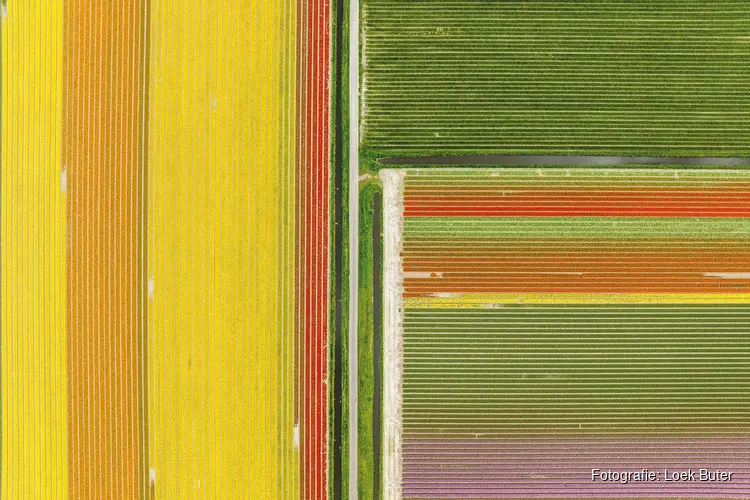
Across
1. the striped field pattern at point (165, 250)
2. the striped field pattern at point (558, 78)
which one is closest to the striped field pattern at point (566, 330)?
the striped field pattern at point (558, 78)

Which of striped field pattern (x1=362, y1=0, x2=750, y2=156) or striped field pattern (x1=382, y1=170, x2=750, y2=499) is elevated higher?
striped field pattern (x1=362, y1=0, x2=750, y2=156)

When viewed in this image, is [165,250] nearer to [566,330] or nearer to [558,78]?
[566,330]

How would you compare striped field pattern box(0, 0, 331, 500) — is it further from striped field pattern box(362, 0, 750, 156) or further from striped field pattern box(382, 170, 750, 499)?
Answer: striped field pattern box(382, 170, 750, 499)

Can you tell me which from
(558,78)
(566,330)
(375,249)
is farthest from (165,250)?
(558,78)

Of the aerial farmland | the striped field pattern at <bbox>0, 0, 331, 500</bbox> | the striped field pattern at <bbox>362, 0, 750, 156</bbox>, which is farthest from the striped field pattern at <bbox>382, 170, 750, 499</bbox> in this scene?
the striped field pattern at <bbox>0, 0, 331, 500</bbox>

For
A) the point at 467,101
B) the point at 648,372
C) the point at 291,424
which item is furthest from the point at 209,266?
the point at 648,372
